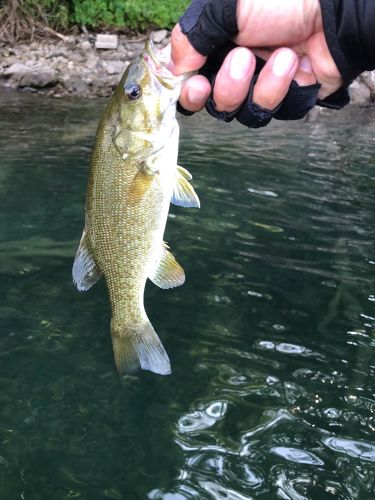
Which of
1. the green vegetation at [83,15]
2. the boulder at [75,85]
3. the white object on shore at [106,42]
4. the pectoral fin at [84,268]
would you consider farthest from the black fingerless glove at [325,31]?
the green vegetation at [83,15]

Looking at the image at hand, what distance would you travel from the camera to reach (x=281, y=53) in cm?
293

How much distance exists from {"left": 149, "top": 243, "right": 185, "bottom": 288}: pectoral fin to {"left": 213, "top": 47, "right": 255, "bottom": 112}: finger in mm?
847

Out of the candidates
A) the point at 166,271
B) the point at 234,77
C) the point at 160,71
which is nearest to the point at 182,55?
the point at 160,71

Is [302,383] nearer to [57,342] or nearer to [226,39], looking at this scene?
[57,342]

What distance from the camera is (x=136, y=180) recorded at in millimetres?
3096

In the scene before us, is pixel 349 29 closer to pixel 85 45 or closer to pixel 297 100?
pixel 297 100

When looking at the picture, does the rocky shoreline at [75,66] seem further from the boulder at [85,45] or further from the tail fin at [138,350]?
the tail fin at [138,350]

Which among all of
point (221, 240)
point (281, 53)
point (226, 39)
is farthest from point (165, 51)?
point (221, 240)

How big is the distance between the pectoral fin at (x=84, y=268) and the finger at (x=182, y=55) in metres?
1.00

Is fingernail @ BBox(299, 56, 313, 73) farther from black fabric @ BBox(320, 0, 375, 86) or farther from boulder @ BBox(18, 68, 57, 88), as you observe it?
boulder @ BBox(18, 68, 57, 88)

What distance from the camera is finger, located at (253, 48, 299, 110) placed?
9.57 feet

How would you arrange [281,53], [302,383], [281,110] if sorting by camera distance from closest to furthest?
[281,53], [281,110], [302,383]

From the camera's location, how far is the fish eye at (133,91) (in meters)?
3.05

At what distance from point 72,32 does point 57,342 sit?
53.0 feet
